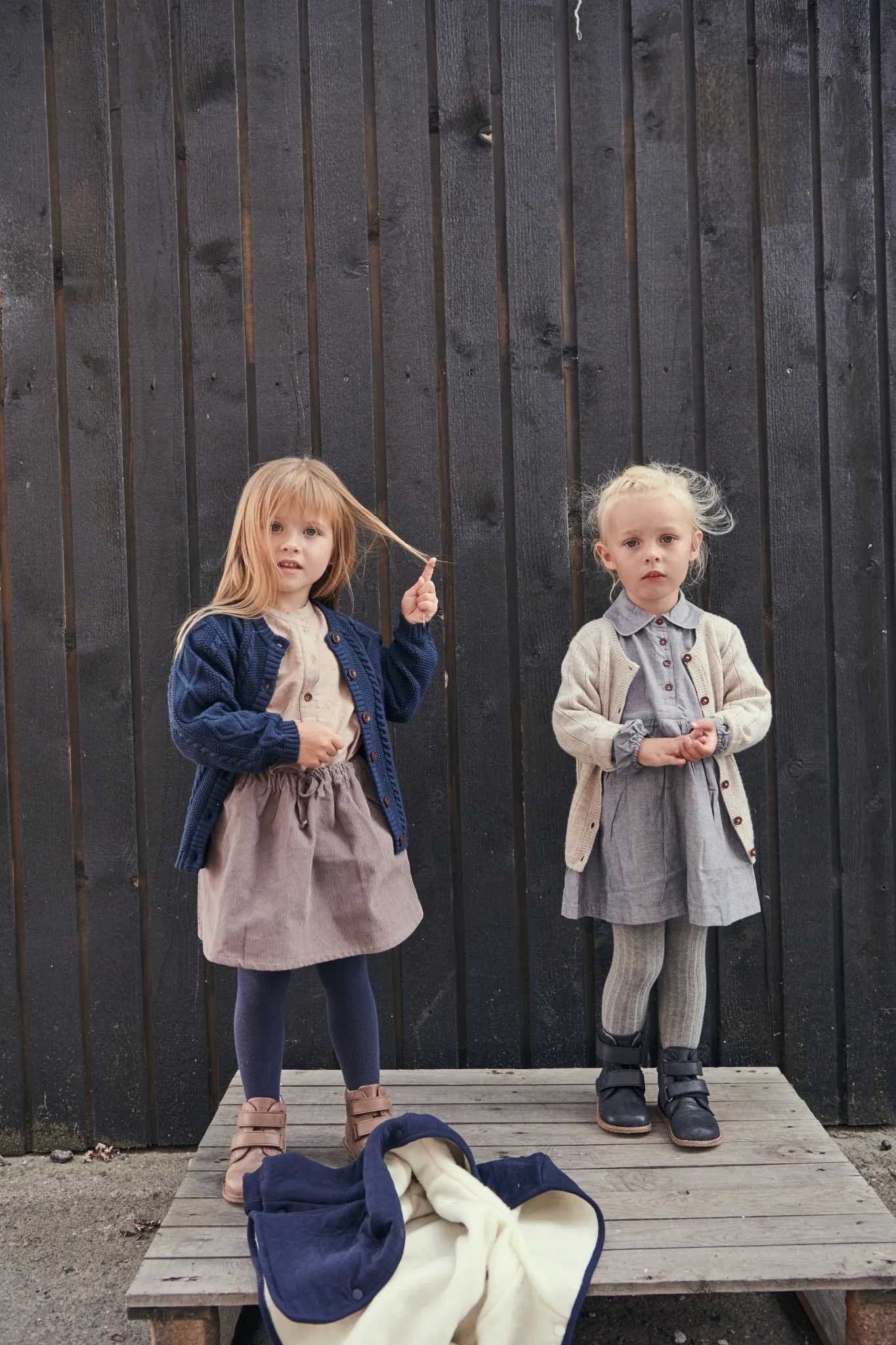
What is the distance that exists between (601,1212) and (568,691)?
3.57 feet

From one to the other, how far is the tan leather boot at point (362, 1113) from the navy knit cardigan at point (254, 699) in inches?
21.4

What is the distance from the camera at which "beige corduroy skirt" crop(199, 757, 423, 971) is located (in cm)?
207

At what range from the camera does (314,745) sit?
6.62 ft

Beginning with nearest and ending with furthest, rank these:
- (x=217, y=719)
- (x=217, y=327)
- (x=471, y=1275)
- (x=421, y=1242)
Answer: (x=471, y=1275)
(x=421, y=1242)
(x=217, y=719)
(x=217, y=327)

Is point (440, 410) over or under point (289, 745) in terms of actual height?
over

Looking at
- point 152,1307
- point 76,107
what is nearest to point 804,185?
point 76,107

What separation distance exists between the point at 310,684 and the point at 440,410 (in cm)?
98

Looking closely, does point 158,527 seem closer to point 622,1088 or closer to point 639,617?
point 639,617

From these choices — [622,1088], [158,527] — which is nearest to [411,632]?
[158,527]

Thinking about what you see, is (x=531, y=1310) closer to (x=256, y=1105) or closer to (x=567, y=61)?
(x=256, y=1105)

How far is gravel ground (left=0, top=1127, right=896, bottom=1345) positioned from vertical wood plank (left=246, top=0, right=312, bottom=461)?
6.46 ft

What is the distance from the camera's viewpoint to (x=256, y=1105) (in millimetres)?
2154

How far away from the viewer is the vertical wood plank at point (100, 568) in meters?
2.71

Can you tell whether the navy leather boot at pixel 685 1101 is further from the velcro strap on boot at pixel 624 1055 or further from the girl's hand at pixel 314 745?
the girl's hand at pixel 314 745
